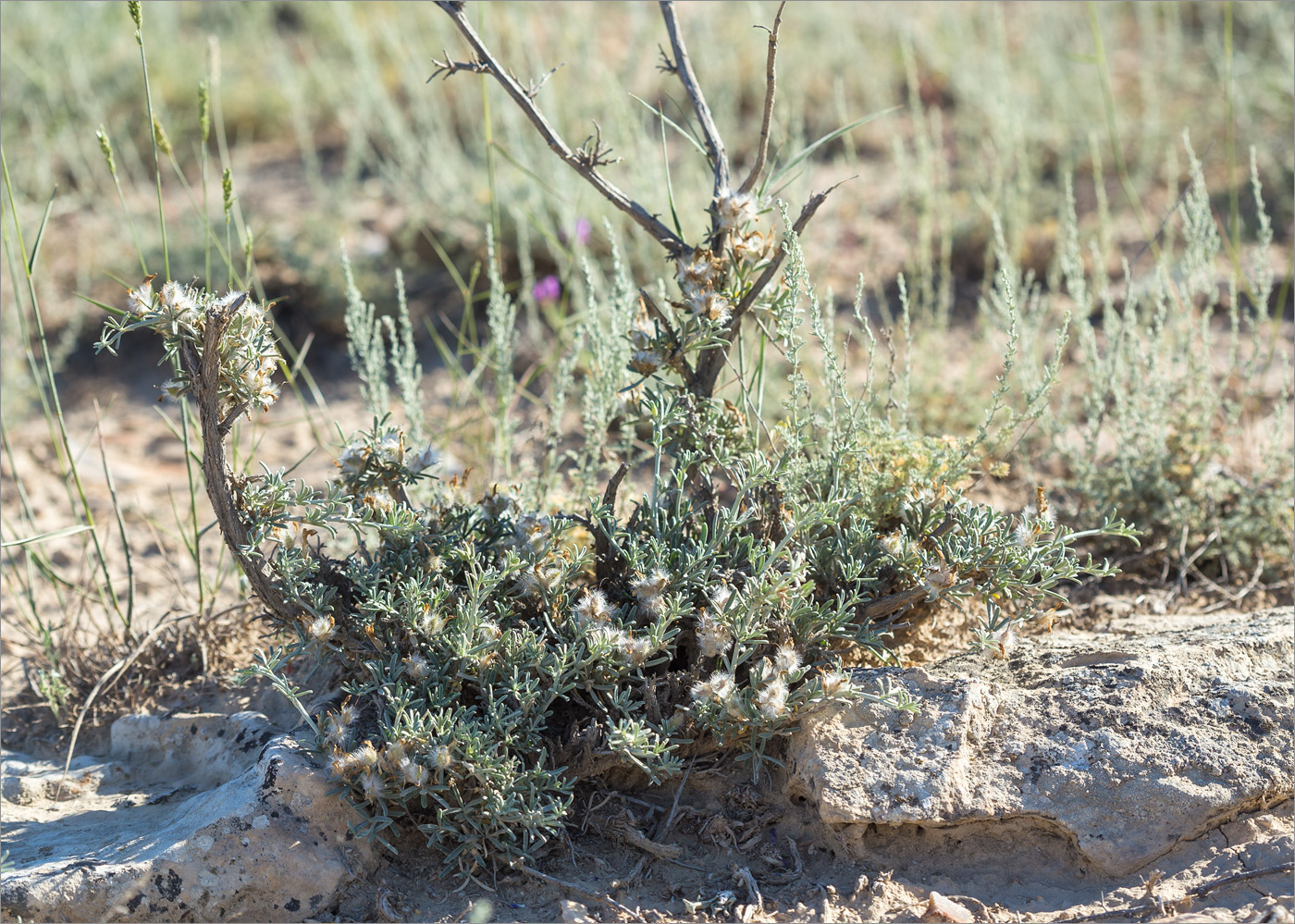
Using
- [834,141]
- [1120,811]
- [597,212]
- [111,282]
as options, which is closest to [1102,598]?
[1120,811]

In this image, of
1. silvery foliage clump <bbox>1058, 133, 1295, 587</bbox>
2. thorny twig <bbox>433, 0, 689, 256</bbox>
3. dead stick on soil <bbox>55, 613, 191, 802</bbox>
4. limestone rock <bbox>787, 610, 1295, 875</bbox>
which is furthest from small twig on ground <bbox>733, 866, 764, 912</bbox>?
silvery foliage clump <bbox>1058, 133, 1295, 587</bbox>

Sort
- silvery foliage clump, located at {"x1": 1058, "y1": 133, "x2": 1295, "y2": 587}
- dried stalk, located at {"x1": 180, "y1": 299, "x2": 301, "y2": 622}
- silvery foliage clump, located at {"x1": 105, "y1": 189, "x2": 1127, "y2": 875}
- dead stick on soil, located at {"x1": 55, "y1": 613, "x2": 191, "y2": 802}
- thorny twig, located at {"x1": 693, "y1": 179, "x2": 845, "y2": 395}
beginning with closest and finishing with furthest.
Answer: dried stalk, located at {"x1": 180, "y1": 299, "x2": 301, "y2": 622} < silvery foliage clump, located at {"x1": 105, "y1": 189, "x2": 1127, "y2": 875} < thorny twig, located at {"x1": 693, "y1": 179, "x2": 845, "y2": 395} < dead stick on soil, located at {"x1": 55, "y1": 613, "x2": 191, "y2": 802} < silvery foliage clump, located at {"x1": 1058, "y1": 133, "x2": 1295, "y2": 587}

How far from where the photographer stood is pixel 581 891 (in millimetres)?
1823

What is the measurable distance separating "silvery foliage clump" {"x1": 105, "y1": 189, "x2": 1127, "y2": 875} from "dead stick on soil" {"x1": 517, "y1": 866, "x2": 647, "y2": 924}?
4 centimetres

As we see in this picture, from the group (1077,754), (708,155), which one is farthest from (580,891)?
(708,155)

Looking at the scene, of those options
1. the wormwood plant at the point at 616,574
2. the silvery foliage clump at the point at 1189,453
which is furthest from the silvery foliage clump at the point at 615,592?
the silvery foliage clump at the point at 1189,453

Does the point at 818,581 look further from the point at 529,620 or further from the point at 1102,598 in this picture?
the point at 1102,598

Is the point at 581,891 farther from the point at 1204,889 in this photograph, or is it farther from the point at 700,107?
the point at 700,107

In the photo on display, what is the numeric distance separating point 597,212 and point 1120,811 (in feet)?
10.4

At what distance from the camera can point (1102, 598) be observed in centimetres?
262

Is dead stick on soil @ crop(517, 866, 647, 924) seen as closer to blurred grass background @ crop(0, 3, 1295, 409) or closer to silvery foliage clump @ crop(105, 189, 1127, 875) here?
silvery foliage clump @ crop(105, 189, 1127, 875)

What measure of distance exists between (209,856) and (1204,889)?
5.29 ft

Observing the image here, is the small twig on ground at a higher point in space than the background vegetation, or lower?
lower

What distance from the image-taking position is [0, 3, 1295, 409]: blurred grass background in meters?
4.44
